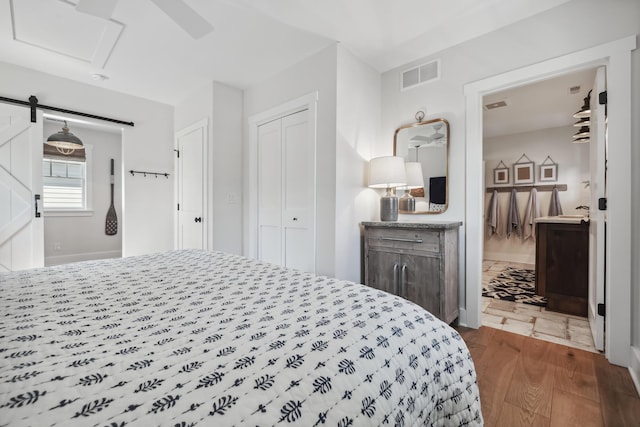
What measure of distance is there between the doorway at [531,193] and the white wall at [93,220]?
20.8 ft

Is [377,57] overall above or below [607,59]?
above

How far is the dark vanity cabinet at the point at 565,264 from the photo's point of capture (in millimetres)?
2680

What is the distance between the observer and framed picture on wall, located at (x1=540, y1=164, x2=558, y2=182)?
5.02 meters

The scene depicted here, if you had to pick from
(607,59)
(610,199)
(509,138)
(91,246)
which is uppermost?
(509,138)

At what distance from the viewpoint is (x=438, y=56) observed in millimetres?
2645

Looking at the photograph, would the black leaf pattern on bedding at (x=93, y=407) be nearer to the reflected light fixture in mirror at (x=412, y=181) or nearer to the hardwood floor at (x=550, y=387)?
the hardwood floor at (x=550, y=387)

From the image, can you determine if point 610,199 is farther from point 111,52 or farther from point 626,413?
point 111,52

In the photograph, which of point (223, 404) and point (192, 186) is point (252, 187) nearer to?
point (192, 186)

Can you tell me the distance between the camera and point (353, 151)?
8.98 ft

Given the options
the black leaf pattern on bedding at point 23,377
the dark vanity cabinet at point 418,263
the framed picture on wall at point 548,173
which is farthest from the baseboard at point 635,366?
the framed picture on wall at point 548,173

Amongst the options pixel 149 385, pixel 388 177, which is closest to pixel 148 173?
pixel 388 177

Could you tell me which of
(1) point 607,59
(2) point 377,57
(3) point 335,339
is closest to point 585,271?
(1) point 607,59

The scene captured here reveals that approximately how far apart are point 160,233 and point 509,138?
6.44 metres

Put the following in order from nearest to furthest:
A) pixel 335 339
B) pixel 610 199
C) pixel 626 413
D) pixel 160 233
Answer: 1. pixel 335 339
2. pixel 626 413
3. pixel 610 199
4. pixel 160 233
